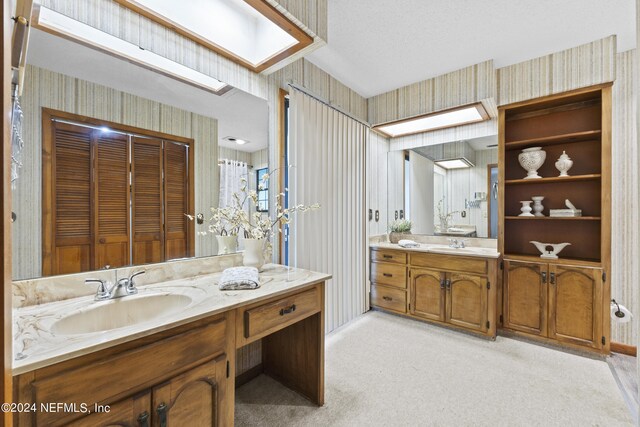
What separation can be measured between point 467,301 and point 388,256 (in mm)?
901

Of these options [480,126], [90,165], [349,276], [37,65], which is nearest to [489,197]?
[480,126]

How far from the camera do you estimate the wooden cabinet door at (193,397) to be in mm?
1010

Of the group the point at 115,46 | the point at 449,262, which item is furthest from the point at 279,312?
the point at 449,262

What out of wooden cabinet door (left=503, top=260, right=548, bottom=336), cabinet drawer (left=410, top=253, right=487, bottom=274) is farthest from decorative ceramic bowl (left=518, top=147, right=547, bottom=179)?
cabinet drawer (left=410, top=253, right=487, bottom=274)

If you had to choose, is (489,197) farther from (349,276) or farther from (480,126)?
(349,276)

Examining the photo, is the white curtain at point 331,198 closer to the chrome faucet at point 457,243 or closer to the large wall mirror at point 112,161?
the large wall mirror at point 112,161

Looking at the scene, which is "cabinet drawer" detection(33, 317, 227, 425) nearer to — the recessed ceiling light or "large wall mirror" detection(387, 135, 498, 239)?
the recessed ceiling light

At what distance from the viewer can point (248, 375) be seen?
1965 mm

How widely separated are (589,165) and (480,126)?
1.01 meters

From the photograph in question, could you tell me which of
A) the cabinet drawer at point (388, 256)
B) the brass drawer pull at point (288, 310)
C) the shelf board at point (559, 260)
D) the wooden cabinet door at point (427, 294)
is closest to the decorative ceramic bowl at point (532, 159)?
the shelf board at point (559, 260)

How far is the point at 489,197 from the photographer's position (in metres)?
2.92

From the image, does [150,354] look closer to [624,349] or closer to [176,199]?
[176,199]

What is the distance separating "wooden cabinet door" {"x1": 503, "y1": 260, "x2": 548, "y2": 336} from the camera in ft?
7.94

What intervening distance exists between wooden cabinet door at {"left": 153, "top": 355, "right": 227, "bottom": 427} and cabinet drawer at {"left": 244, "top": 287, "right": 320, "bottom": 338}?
0.18 m
